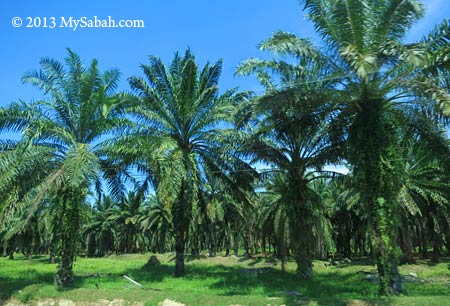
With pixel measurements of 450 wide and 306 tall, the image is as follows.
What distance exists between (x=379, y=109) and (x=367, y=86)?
3.31ft

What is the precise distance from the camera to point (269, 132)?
59.3 feet

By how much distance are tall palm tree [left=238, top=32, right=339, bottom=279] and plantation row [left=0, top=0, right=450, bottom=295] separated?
0.05 metres

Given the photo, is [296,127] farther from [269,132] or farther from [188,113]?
[188,113]

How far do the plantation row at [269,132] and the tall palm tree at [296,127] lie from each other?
52 millimetres

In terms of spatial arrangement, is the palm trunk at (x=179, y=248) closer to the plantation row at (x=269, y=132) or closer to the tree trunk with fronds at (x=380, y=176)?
the plantation row at (x=269, y=132)

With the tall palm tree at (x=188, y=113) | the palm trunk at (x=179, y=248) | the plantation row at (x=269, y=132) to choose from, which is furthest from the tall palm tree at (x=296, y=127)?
the palm trunk at (x=179, y=248)

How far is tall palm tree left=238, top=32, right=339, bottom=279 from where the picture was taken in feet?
43.0

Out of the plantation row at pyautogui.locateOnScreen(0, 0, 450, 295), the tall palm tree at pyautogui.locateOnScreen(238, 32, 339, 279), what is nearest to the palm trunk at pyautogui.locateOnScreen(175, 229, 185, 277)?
the plantation row at pyautogui.locateOnScreen(0, 0, 450, 295)

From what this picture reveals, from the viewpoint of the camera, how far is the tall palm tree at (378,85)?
39.9 feet

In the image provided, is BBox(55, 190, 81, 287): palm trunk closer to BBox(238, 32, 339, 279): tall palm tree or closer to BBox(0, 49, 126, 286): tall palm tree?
BBox(0, 49, 126, 286): tall palm tree

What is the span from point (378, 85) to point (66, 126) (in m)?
12.5

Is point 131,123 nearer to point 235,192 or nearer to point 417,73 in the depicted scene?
point 235,192

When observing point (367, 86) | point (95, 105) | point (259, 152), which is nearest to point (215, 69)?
point (259, 152)

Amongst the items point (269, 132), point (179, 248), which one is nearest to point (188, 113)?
point (269, 132)
